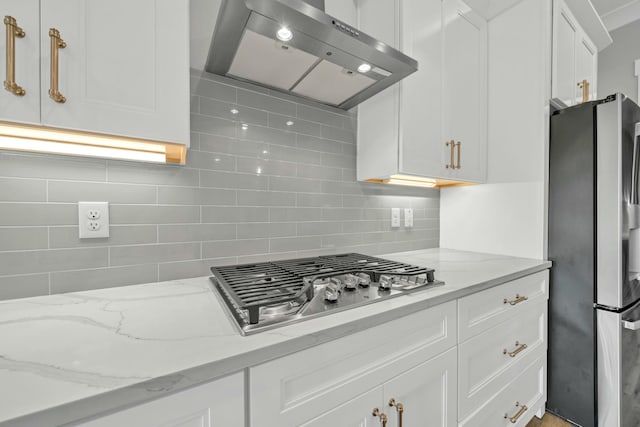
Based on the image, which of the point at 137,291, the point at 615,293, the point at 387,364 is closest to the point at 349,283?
the point at 387,364

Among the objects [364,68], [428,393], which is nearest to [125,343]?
[428,393]

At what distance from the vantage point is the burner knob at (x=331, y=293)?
826 millimetres

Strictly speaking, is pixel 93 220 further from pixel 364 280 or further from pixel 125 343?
pixel 364 280

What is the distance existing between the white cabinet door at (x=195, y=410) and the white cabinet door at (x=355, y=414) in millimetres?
196

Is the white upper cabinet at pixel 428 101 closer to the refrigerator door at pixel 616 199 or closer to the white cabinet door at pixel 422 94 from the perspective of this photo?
the white cabinet door at pixel 422 94

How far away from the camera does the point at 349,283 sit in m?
0.95

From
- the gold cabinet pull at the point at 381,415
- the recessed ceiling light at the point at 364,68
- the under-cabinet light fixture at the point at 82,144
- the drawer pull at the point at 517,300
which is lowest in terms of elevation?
the gold cabinet pull at the point at 381,415

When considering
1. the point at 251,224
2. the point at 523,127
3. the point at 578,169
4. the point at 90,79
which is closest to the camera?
the point at 90,79

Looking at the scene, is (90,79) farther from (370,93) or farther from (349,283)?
(370,93)

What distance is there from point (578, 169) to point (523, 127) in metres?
0.37

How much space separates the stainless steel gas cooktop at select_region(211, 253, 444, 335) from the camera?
2.32ft

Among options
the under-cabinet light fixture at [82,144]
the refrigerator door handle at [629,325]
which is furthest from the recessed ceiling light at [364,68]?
the refrigerator door handle at [629,325]

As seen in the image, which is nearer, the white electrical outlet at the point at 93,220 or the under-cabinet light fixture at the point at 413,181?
the white electrical outlet at the point at 93,220

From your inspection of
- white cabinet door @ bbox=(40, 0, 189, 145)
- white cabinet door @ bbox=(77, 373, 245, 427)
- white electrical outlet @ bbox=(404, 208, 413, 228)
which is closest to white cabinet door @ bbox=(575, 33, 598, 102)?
white electrical outlet @ bbox=(404, 208, 413, 228)
